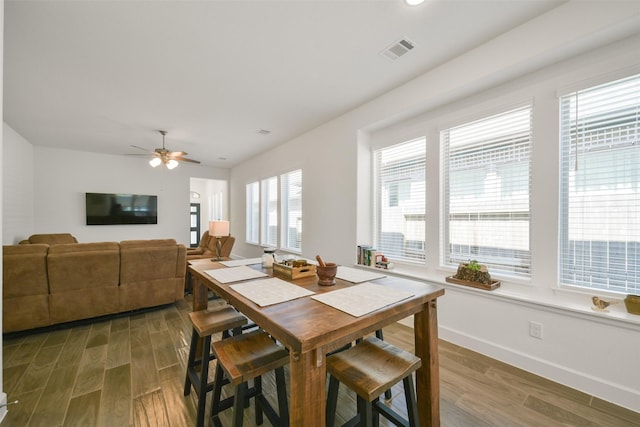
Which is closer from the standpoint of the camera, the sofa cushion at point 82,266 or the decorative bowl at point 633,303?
the decorative bowl at point 633,303

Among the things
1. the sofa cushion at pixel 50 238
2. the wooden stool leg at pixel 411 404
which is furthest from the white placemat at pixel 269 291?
the sofa cushion at pixel 50 238

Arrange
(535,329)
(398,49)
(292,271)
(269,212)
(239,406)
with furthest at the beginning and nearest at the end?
(269,212), (398,49), (535,329), (292,271), (239,406)

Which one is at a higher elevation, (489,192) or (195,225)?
(489,192)

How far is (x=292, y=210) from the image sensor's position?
517 cm

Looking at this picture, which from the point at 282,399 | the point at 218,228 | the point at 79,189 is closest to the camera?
the point at 282,399

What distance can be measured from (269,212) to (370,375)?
5.13 m

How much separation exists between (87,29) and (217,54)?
0.96 metres

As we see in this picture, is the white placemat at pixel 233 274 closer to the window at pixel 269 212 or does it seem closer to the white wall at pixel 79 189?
the window at pixel 269 212

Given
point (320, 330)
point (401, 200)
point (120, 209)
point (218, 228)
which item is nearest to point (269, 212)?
point (218, 228)

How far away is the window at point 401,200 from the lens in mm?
3141

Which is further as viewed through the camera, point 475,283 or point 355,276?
point 475,283

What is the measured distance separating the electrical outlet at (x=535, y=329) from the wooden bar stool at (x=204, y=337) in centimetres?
228

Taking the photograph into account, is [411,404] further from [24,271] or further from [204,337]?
[24,271]

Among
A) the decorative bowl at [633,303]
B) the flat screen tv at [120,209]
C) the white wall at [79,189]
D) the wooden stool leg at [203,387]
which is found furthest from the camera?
the flat screen tv at [120,209]
